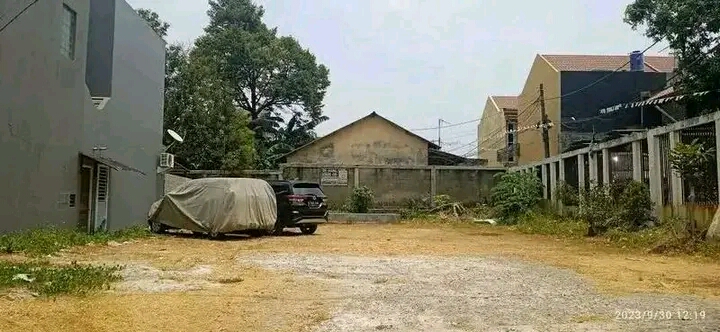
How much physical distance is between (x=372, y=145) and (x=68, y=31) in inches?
961

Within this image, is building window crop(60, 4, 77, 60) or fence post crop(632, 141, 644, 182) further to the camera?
fence post crop(632, 141, 644, 182)

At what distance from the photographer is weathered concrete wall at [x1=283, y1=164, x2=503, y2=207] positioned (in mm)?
27422

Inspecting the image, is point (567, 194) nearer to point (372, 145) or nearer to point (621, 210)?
point (621, 210)

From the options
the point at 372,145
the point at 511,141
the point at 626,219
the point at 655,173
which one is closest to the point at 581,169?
the point at 655,173

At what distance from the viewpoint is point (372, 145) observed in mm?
36750

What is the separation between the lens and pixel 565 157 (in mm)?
21719

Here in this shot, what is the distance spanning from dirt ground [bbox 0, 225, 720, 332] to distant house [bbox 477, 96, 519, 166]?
2977 cm

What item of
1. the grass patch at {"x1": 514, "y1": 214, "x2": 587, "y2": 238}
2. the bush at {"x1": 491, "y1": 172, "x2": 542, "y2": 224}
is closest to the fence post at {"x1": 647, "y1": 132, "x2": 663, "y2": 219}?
the grass patch at {"x1": 514, "y1": 214, "x2": 587, "y2": 238}

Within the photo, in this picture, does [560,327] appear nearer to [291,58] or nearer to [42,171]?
[42,171]

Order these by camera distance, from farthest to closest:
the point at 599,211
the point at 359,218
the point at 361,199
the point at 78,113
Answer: the point at 361,199 < the point at 359,218 < the point at 599,211 < the point at 78,113

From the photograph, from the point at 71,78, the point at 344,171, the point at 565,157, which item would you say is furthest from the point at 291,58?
the point at 71,78

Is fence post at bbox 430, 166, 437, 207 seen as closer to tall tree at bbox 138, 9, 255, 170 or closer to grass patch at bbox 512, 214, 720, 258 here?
grass patch at bbox 512, 214, 720, 258

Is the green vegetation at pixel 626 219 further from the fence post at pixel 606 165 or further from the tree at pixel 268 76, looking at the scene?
the tree at pixel 268 76

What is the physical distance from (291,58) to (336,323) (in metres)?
37.9
